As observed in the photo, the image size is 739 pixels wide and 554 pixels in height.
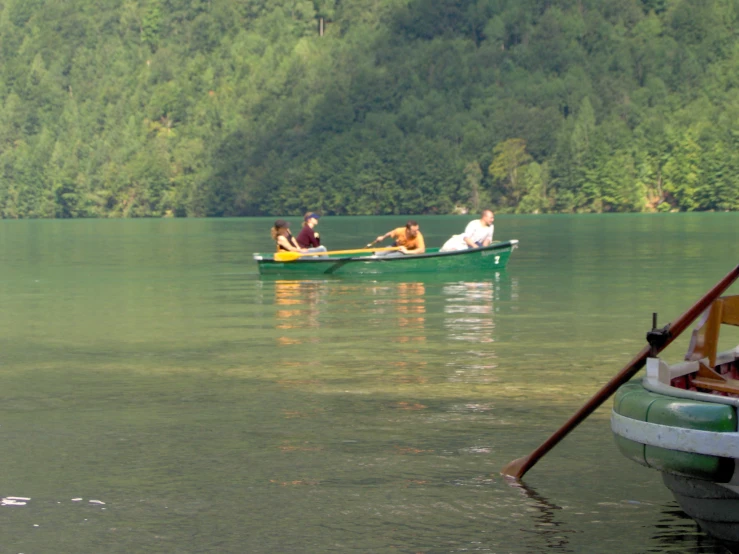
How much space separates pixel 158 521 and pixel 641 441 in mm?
2764

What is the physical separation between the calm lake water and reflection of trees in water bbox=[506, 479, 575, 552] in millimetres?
20

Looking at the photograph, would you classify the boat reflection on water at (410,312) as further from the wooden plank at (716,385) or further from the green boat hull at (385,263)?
the wooden plank at (716,385)

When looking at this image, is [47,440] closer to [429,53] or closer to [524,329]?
[524,329]

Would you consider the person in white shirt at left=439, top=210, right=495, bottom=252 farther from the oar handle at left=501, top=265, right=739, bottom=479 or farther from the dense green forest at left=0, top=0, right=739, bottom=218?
the dense green forest at left=0, top=0, right=739, bottom=218

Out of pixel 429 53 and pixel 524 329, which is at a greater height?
pixel 429 53

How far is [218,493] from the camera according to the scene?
339 inches

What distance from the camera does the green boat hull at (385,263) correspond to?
31.1 metres

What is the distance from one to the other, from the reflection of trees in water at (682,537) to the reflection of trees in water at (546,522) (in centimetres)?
48

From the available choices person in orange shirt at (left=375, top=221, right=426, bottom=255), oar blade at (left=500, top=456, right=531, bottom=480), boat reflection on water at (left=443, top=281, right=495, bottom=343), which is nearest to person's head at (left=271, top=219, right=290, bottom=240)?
person in orange shirt at (left=375, top=221, right=426, bottom=255)

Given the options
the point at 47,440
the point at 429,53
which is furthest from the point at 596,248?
the point at 429,53

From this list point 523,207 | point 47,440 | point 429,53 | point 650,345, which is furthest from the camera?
point 429,53

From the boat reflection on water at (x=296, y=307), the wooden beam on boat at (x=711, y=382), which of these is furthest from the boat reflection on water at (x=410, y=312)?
the wooden beam on boat at (x=711, y=382)

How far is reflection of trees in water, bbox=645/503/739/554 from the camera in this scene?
734 cm

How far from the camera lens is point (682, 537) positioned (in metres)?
7.56
